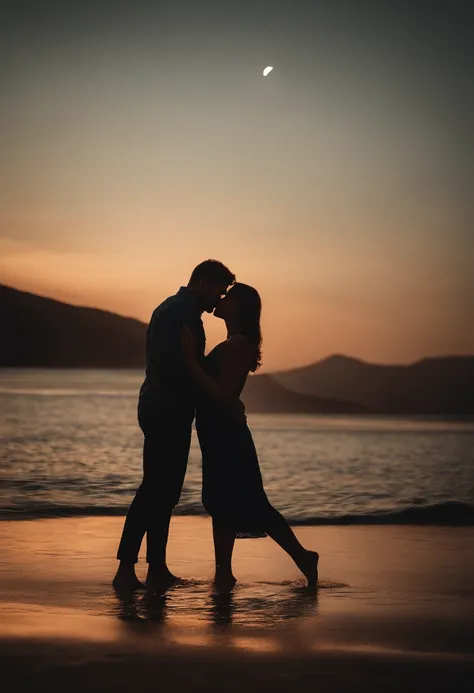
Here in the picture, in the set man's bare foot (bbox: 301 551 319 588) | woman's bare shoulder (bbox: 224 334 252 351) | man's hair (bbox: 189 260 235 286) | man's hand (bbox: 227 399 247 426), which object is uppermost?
man's hair (bbox: 189 260 235 286)

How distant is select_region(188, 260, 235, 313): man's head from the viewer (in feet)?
17.7

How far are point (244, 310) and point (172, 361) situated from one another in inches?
17.9

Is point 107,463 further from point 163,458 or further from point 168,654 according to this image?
point 168,654

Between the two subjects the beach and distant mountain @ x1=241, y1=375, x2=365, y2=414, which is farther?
distant mountain @ x1=241, y1=375, x2=365, y2=414

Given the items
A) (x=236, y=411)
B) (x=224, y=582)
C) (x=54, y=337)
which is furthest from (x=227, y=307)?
(x=54, y=337)

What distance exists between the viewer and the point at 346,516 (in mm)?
9055

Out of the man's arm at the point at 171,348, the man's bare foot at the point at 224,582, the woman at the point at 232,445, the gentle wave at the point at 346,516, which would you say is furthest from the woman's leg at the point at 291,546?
the gentle wave at the point at 346,516

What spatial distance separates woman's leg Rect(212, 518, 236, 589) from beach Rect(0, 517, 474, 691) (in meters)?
0.08

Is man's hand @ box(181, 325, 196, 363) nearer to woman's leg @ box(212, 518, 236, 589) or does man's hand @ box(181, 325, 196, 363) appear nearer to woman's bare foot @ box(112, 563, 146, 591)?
woman's leg @ box(212, 518, 236, 589)

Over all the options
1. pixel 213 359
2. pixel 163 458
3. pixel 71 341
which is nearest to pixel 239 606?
pixel 163 458

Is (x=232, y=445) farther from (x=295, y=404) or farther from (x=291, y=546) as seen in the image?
(x=295, y=404)

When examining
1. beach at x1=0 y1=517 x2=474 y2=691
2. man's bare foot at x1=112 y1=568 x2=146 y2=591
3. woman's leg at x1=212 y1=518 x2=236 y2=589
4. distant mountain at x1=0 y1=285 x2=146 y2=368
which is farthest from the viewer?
distant mountain at x1=0 y1=285 x2=146 y2=368

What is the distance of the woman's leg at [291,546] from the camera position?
5359 mm

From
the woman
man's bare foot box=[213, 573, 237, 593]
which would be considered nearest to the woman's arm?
the woman
